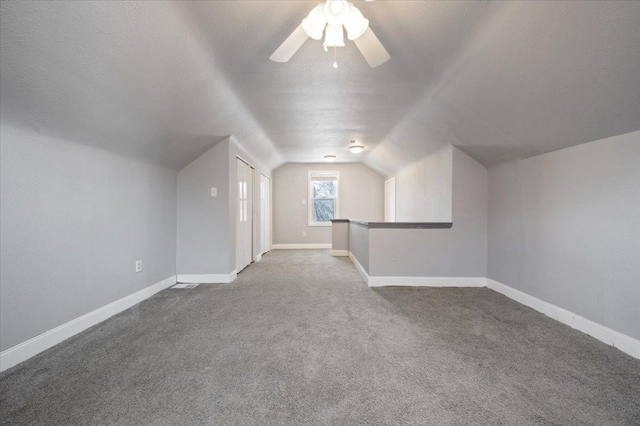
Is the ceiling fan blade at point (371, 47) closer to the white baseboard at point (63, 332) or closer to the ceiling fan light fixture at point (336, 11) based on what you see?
the ceiling fan light fixture at point (336, 11)

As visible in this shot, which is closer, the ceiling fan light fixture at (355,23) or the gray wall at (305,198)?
the ceiling fan light fixture at (355,23)

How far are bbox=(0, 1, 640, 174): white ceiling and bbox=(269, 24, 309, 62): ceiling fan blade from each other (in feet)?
0.95

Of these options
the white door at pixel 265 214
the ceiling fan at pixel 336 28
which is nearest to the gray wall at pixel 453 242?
the ceiling fan at pixel 336 28

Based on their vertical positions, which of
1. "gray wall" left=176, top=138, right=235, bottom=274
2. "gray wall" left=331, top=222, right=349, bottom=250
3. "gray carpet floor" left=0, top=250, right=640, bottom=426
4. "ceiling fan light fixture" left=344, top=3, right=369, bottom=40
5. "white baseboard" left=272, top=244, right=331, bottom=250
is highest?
"ceiling fan light fixture" left=344, top=3, right=369, bottom=40

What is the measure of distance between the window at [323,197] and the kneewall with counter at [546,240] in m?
3.43

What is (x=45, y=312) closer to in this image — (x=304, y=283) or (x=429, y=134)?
(x=304, y=283)

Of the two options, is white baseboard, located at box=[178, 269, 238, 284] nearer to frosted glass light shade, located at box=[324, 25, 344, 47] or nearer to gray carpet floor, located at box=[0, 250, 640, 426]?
gray carpet floor, located at box=[0, 250, 640, 426]

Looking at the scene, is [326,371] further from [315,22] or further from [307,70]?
[307,70]

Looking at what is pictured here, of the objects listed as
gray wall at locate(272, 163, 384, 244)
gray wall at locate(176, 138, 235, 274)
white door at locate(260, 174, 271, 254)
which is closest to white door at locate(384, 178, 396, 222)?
gray wall at locate(272, 163, 384, 244)

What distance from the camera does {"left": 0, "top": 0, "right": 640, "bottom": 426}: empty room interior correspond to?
147 centimetres

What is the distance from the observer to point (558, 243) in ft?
8.36

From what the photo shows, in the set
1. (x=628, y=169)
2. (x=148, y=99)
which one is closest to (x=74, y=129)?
(x=148, y=99)

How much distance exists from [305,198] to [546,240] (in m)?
5.73

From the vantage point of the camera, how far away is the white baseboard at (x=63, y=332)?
175 cm
